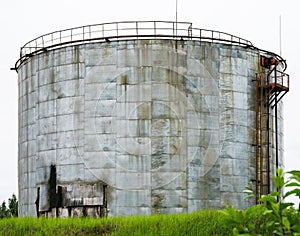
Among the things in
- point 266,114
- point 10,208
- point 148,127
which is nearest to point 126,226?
point 148,127

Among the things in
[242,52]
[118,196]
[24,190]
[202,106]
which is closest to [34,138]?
[24,190]

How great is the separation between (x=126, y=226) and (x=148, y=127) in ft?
23.1

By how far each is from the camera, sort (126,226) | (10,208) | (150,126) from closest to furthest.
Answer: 1. (126,226)
2. (150,126)
3. (10,208)

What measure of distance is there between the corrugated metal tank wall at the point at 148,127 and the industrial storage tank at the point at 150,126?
36 mm

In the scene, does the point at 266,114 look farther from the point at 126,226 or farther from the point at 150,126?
the point at 126,226

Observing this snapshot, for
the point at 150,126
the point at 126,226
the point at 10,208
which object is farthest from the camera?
the point at 10,208

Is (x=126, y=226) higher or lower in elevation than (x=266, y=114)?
lower

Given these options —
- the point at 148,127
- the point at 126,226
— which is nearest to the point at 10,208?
the point at 148,127

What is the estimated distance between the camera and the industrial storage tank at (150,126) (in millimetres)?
22484

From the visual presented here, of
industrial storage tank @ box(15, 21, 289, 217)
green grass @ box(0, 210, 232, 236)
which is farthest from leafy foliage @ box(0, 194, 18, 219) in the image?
green grass @ box(0, 210, 232, 236)

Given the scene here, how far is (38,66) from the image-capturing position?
25797mm

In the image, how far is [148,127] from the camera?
22.5 m

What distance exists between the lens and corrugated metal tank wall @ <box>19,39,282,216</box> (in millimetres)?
22469

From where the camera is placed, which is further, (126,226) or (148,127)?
(148,127)
